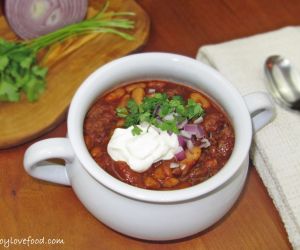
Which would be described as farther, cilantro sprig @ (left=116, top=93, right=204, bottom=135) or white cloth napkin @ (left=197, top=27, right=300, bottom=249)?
white cloth napkin @ (left=197, top=27, right=300, bottom=249)

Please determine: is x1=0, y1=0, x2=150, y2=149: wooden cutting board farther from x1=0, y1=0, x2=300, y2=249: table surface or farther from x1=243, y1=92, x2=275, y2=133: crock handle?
x1=243, y1=92, x2=275, y2=133: crock handle

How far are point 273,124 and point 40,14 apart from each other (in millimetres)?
773

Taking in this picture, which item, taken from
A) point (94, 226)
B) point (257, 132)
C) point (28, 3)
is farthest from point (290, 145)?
point (28, 3)

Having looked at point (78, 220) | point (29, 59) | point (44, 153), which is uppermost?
point (44, 153)

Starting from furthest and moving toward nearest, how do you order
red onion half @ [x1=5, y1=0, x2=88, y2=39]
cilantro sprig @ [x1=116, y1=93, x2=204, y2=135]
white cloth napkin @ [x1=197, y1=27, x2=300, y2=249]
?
red onion half @ [x1=5, y1=0, x2=88, y2=39]
white cloth napkin @ [x1=197, y1=27, x2=300, y2=249]
cilantro sprig @ [x1=116, y1=93, x2=204, y2=135]

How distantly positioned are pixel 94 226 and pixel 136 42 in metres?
0.61

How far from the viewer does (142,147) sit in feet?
3.43

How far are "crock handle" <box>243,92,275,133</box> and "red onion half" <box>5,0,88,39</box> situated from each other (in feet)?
2.25

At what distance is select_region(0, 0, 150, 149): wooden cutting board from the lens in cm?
133

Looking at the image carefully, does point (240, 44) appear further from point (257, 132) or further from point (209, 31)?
point (257, 132)

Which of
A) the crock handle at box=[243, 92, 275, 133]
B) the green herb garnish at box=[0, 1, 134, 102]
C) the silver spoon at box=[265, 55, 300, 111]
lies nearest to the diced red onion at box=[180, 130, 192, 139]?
the crock handle at box=[243, 92, 275, 133]

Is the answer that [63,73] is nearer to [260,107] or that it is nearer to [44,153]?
[44,153]

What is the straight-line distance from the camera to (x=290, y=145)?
49.9 inches

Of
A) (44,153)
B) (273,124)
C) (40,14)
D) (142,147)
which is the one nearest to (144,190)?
(142,147)
